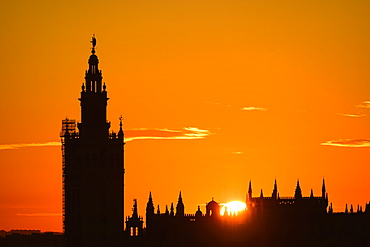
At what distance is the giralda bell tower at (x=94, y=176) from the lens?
17325 cm

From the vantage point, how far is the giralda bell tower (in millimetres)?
173250

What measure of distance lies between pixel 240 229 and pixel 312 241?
8.50 metres

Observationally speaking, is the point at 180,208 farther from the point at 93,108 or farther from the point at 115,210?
the point at 93,108

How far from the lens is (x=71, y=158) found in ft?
575

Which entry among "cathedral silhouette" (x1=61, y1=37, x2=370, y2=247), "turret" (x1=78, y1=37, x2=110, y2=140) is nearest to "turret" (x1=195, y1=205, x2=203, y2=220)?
"cathedral silhouette" (x1=61, y1=37, x2=370, y2=247)

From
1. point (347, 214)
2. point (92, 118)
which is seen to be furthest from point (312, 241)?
point (92, 118)

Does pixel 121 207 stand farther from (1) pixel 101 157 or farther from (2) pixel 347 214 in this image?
(2) pixel 347 214

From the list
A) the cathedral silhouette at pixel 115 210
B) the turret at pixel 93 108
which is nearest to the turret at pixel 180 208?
the cathedral silhouette at pixel 115 210

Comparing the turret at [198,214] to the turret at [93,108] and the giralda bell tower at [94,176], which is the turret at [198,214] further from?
the turret at [93,108]

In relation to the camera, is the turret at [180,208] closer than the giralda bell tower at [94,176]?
No

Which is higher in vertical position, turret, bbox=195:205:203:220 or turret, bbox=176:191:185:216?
turret, bbox=176:191:185:216

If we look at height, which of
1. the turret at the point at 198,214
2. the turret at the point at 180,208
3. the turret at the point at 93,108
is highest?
the turret at the point at 93,108

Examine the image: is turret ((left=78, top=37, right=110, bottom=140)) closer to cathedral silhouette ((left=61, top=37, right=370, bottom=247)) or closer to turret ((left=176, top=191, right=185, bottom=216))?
cathedral silhouette ((left=61, top=37, right=370, bottom=247))

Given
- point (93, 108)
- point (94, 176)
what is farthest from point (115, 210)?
point (93, 108)
